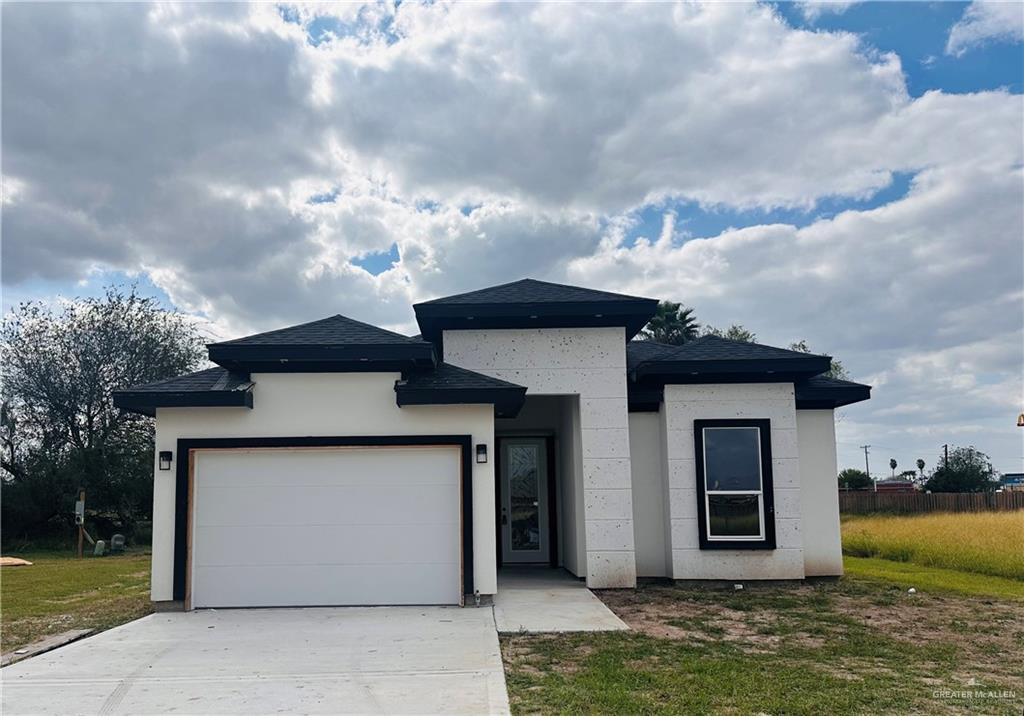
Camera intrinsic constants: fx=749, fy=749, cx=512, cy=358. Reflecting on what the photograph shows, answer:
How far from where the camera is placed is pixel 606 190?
17047 mm

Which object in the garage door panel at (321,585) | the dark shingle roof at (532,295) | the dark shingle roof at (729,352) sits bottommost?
the garage door panel at (321,585)

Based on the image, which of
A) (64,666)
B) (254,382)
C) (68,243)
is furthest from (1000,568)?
(68,243)

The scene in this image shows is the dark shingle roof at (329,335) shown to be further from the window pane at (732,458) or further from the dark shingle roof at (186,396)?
the window pane at (732,458)

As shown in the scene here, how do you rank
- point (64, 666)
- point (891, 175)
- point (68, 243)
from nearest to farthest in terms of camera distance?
point (64, 666), point (891, 175), point (68, 243)

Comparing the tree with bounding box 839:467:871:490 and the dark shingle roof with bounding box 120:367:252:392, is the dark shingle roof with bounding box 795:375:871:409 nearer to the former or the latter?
the dark shingle roof with bounding box 120:367:252:392

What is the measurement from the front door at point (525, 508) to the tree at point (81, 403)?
17405 mm

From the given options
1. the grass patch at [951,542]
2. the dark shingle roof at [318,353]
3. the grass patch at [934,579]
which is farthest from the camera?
the grass patch at [951,542]

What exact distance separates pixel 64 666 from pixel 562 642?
4.75m

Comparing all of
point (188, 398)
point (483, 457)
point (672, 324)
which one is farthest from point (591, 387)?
point (672, 324)

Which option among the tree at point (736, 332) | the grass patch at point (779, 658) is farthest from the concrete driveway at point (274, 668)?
the tree at point (736, 332)

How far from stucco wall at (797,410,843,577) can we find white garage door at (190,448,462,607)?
606 centimetres

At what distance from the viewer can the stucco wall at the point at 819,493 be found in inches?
485

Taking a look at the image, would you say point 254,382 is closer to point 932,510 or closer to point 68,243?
point 68,243

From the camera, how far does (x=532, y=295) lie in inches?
471
